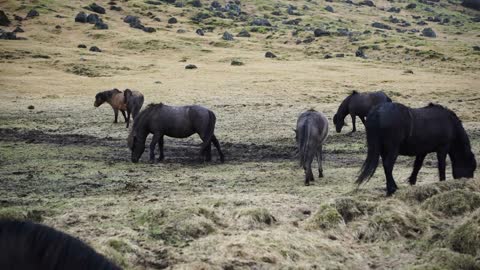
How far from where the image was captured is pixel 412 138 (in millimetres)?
11734

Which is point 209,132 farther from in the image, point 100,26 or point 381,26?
point 381,26

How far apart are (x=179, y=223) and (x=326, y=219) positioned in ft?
7.73

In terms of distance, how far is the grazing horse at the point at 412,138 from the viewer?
1135 centimetres

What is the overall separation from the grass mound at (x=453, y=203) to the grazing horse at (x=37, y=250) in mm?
7533

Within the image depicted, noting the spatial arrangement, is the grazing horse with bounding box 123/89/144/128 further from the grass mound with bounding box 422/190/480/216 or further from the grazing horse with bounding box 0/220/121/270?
the grazing horse with bounding box 0/220/121/270

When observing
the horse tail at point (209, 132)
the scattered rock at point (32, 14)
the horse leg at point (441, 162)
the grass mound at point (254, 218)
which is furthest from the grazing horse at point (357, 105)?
the scattered rock at point (32, 14)

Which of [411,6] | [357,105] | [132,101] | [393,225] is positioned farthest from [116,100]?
[411,6]

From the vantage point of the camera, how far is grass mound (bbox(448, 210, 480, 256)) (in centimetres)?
822

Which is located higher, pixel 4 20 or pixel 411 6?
pixel 411 6

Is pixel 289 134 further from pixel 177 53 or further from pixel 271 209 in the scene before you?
pixel 177 53

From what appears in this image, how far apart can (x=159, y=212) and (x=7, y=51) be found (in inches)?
1659

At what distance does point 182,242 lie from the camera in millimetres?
8305

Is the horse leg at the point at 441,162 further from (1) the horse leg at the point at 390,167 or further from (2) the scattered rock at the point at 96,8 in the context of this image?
(2) the scattered rock at the point at 96,8

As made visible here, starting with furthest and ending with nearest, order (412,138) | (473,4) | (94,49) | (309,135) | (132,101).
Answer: (473,4), (94,49), (132,101), (309,135), (412,138)
